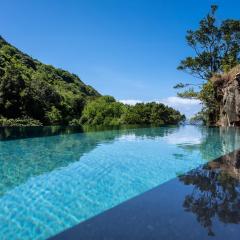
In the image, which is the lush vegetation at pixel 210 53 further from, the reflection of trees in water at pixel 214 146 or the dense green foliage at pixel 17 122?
the dense green foliage at pixel 17 122

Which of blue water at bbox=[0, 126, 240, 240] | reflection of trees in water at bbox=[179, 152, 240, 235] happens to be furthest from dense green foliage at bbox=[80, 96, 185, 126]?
reflection of trees in water at bbox=[179, 152, 240, 235]

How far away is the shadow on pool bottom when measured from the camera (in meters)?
3.21

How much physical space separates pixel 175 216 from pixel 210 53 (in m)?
28.5

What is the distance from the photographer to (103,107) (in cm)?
5788

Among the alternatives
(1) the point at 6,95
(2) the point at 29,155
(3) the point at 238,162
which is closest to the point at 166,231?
(3) the point at 238,162

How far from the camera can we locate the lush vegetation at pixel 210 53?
1136 inches

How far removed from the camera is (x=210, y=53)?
3002 cm

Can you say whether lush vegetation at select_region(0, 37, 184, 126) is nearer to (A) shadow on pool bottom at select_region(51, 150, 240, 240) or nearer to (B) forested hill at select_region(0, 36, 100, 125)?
(B) forested hill at select_region(0, 36, 100, 125)

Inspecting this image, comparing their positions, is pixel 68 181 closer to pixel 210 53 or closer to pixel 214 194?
pixel 214 194

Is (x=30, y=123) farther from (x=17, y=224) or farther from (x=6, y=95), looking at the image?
(x=17, y=224)

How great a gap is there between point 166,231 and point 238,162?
17.1ft

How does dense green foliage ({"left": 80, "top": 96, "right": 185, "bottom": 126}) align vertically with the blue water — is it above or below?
above

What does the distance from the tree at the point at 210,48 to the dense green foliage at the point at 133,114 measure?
1587 cm

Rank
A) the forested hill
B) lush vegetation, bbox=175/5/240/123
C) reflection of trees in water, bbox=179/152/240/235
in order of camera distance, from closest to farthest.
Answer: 1. reflection of trees in water, bbox=179/152/240/235
2. lush vegetation, bbox=175/5/240/123
3. the forested hill
